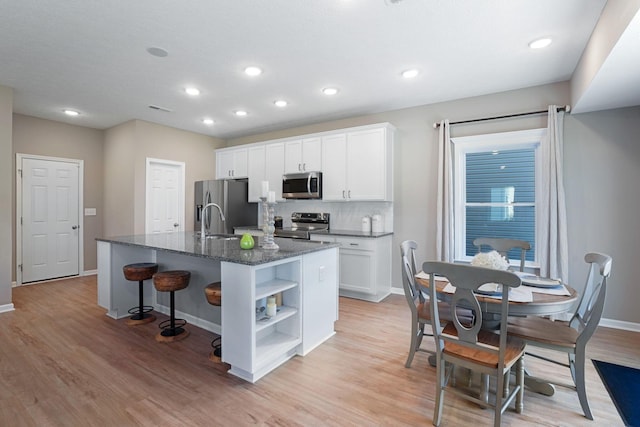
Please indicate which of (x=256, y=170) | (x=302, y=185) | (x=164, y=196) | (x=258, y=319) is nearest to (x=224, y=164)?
(x=256, y=170)

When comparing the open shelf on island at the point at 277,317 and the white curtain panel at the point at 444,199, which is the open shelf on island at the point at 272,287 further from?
the white curtain panel at the point at 444,199

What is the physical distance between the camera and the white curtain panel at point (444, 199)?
156 inches

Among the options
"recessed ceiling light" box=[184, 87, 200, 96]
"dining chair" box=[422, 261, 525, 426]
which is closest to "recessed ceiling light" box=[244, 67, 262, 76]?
"recessed ceiling light" box=[184, 87, 200, 96]

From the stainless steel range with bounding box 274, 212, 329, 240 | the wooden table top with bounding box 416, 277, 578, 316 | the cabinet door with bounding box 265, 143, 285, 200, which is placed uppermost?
the cabinet door with bounding box 265, 143, 285, 200

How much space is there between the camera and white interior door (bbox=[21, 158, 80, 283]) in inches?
197

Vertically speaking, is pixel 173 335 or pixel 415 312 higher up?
pixel 415 312

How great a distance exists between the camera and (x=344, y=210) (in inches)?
Answer: 197

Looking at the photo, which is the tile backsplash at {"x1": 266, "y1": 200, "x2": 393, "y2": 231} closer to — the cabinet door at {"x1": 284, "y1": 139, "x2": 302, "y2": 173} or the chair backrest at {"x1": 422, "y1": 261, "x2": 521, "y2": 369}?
the cabinet door at {"x1": 284, "y1": 139, "x2": 302, "y2": 173}

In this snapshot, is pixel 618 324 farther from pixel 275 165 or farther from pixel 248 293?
pixel 275 165

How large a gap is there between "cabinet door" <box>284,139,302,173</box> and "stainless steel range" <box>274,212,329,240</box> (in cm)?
81

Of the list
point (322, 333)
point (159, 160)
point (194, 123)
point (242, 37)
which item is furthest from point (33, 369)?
point (194, 123)

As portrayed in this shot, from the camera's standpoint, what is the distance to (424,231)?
14.2ft

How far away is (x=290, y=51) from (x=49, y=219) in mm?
5156

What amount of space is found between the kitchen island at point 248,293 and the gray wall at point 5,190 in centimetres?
130
